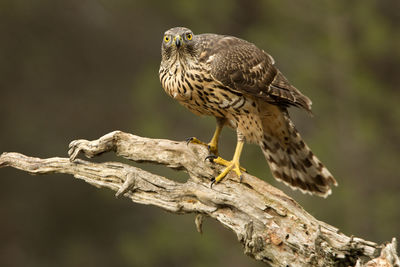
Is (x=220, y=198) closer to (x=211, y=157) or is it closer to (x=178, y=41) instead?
(x=211, y=157)

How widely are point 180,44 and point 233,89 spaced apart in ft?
2.01

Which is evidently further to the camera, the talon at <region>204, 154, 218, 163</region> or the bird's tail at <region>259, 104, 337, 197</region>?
the bird's tail at <region>259, 104, 337, 197</region>

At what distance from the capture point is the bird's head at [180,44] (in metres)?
5.37

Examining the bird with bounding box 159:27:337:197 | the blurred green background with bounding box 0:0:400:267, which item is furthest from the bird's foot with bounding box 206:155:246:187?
the blurred green background with bounding box 0:0:400:267

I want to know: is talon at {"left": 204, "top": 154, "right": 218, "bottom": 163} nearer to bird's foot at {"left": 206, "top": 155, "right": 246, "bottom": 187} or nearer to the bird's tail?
bird's foot at {"left": 206, "top": 155, "right": 246, "bottom": 187}

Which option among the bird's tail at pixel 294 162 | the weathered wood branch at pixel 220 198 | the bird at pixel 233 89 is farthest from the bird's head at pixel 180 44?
the bird's tail at pixel 294 162

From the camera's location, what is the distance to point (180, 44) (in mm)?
5332

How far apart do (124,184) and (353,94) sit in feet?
20.1

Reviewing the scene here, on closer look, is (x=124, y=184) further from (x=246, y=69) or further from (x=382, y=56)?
(x=382, y=56)

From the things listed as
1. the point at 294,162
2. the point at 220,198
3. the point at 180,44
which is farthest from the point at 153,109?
the point at 220,198

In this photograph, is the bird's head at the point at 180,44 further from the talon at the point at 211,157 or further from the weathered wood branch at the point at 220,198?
the talon at the point at 211,157

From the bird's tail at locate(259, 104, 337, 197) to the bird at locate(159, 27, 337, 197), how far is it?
1cm

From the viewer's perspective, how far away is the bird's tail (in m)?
6.12

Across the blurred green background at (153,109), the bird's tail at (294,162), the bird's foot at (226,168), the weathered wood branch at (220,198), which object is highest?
the blurred green background at (153,109)
